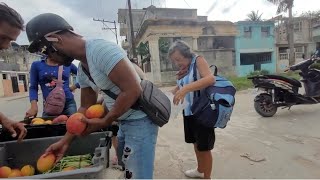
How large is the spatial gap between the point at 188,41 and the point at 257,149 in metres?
22.4

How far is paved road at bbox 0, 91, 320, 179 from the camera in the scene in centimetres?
368

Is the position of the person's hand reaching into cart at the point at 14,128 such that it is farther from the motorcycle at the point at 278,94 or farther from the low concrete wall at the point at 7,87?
the low concrete wall at the point at 7,87

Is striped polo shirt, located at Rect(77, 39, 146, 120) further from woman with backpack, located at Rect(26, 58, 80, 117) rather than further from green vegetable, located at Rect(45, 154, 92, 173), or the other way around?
woman with backpack, located at Rect(26, 58, 80, 117)

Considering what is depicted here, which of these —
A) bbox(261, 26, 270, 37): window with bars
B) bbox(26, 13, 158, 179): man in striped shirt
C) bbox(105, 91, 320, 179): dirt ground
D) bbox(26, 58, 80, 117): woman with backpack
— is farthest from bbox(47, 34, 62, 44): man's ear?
bbox(261, 26, 270, 37): window with bars

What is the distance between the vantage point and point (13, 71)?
36.5m

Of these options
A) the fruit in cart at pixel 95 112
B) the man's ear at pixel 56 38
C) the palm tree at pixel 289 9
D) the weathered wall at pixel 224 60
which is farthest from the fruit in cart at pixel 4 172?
the palm tree at pixel 289 9

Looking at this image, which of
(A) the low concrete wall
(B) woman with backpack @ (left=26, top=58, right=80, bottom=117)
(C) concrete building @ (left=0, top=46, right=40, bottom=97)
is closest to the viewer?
(B) woman with backpack @ (left=26, top=58, right=80, bottom=117)

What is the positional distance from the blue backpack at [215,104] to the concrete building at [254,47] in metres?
24.7

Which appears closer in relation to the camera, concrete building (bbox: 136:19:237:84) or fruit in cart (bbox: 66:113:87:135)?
fruit in cart (bbox: 66:113:87:135)

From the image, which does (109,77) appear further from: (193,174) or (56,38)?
(193,174)

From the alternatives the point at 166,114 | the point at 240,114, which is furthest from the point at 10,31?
the point at 240,114

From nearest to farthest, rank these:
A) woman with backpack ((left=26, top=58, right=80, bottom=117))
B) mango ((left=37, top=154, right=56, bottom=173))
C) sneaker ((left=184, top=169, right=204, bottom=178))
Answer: mango ((left=37, top=154, right=56, bottom=173)) < sneaker ((left=184, top=169, right=204, bottom=178)) < woman with backpack ((left=26, top=58, right=80, bottom=117))

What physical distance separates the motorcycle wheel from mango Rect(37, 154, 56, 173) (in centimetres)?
542

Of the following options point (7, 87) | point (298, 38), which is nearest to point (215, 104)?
point (7, 87)
